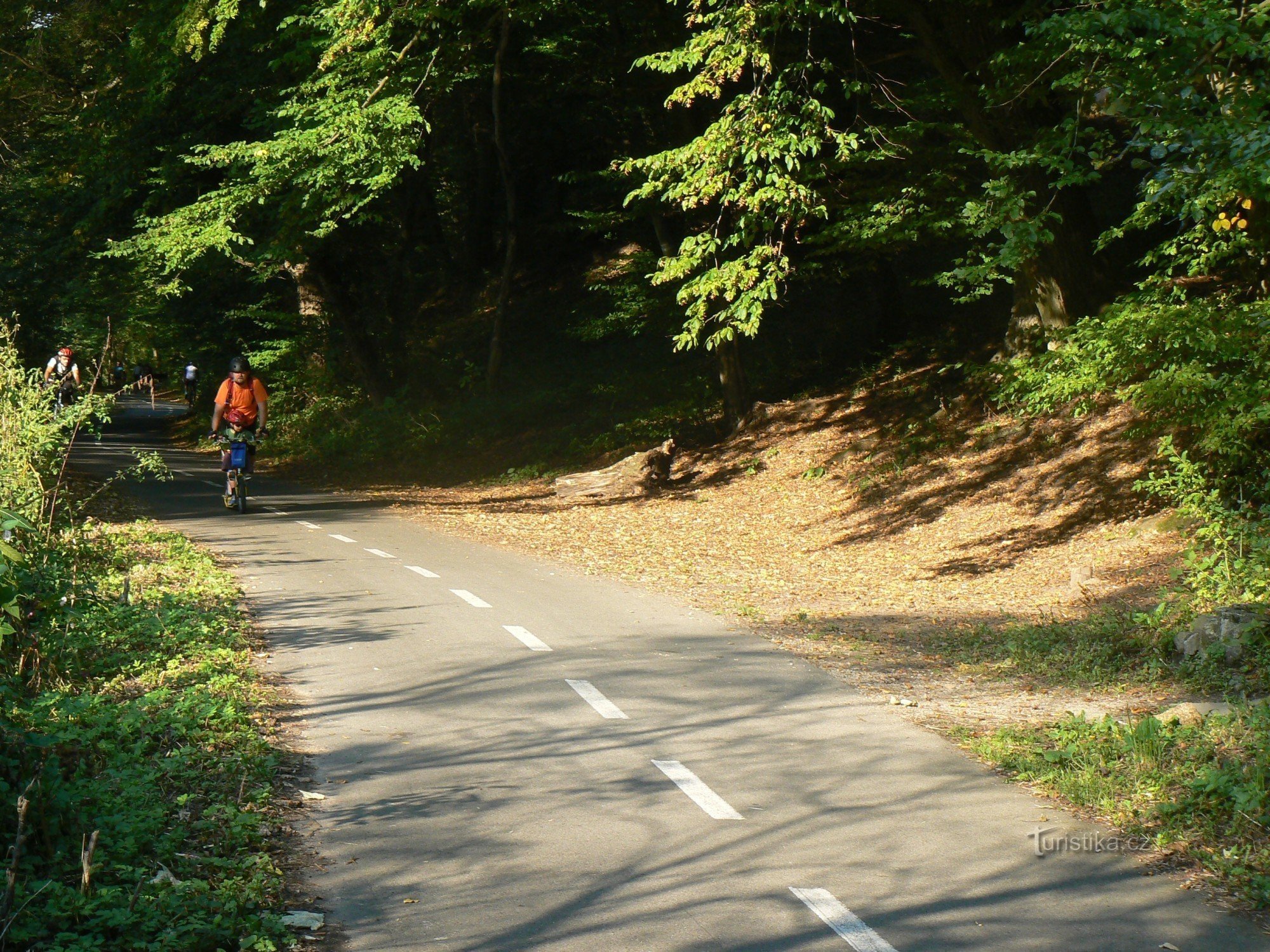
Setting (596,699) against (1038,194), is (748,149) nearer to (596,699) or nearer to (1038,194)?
(1038,194)

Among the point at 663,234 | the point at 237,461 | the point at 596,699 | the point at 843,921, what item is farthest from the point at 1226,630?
the point at 663,234

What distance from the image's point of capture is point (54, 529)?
8.91m

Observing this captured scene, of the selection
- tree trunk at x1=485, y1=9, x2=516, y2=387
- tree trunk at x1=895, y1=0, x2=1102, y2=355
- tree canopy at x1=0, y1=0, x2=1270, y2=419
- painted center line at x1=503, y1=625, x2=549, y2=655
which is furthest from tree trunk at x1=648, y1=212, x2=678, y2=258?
painted center line at x1=503, y1=625, x2=549, y2=655

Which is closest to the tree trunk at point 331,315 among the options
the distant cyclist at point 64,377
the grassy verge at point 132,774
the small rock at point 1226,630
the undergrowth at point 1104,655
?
the distant cyclist at point 64,377

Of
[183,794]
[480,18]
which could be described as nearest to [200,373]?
[480,18]

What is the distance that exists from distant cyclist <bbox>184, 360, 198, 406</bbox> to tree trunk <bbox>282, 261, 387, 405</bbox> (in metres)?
7.62

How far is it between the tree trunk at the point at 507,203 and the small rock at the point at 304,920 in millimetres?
19040

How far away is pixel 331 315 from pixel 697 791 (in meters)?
27.6

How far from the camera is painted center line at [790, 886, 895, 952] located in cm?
430

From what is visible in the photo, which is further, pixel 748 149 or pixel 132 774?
pixel 748 149

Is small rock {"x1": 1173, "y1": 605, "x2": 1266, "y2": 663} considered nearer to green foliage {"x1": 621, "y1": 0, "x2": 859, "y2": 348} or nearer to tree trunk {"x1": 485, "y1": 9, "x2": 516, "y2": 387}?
green foliage {"x1": 621, "y1": 0, "x2": 859, "y2": 348}

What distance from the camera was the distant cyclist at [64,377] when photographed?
32.3 ft

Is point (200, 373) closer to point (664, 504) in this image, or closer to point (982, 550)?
point (664, 504)

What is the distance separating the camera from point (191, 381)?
45.1m
